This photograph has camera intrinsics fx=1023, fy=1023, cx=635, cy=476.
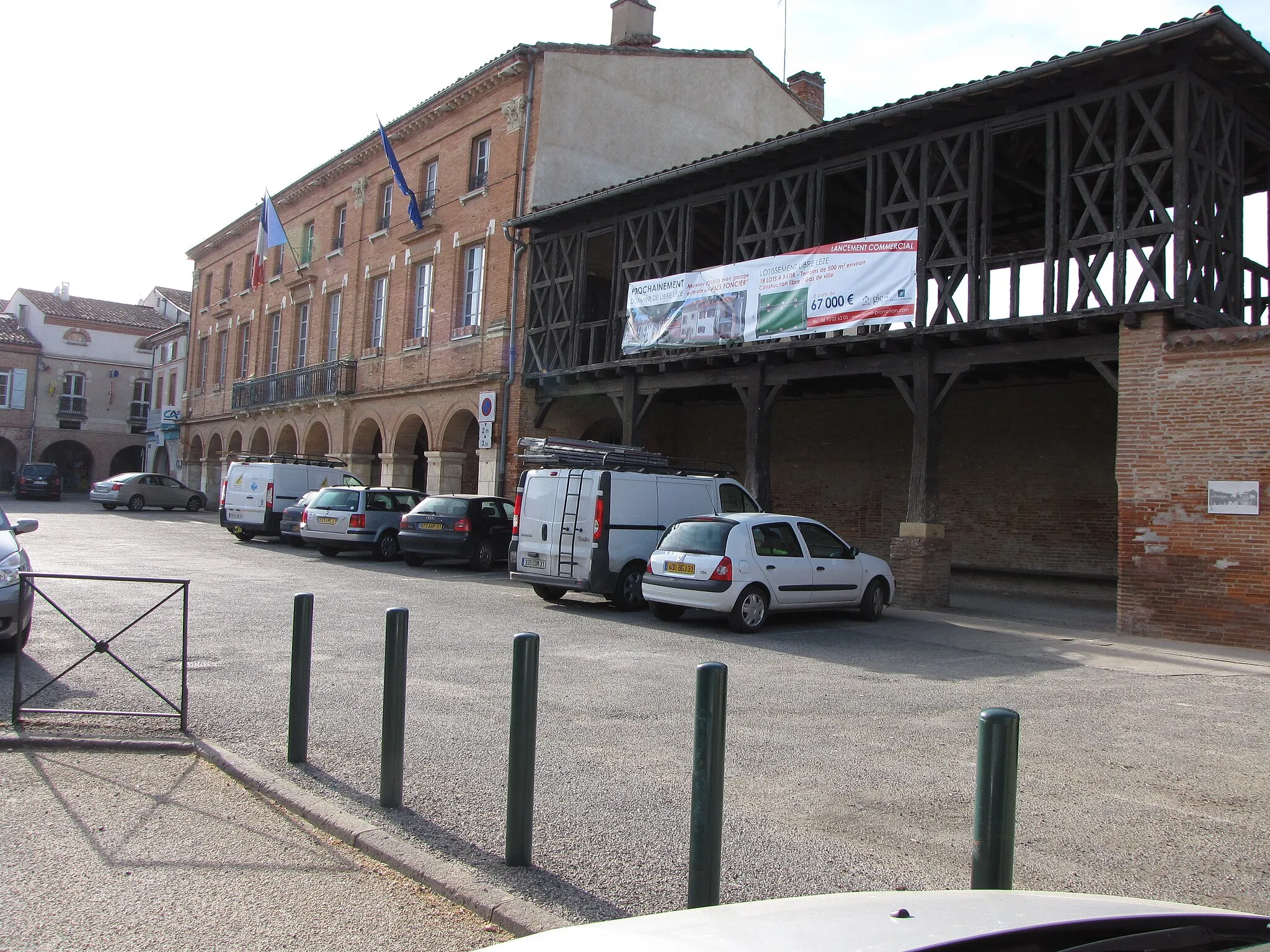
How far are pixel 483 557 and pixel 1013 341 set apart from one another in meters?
9.90

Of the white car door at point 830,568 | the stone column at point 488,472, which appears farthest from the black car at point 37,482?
the white car door at point 830,568

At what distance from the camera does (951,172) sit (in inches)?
589

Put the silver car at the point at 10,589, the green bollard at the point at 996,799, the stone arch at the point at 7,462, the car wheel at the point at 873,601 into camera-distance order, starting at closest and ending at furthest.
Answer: the green bollard at the point at 996,799 → the silver car at the point at 10,589 → the car wheel at the point at 873,601 → the stone arch at the point at 7,462

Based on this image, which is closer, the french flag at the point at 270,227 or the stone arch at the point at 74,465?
the french flag at the point at 270,227

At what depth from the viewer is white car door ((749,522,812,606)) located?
12227 millimetres

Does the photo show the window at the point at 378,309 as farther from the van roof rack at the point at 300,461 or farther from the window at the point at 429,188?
the van roof rack at the point at 300,461

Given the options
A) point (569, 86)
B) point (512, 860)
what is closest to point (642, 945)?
point (512, 860)

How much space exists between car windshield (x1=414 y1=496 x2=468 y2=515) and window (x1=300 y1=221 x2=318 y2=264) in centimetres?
1730

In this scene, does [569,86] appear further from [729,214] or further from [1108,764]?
[1108,764]

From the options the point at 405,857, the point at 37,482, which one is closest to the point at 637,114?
the point at 405,857

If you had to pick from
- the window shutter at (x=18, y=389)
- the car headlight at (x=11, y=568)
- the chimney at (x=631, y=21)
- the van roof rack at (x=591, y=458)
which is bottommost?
the car headlight at (x=11, y=568)

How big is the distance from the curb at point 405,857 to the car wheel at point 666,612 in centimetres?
759

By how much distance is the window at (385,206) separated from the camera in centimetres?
A: 2959

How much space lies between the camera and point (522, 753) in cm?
429
